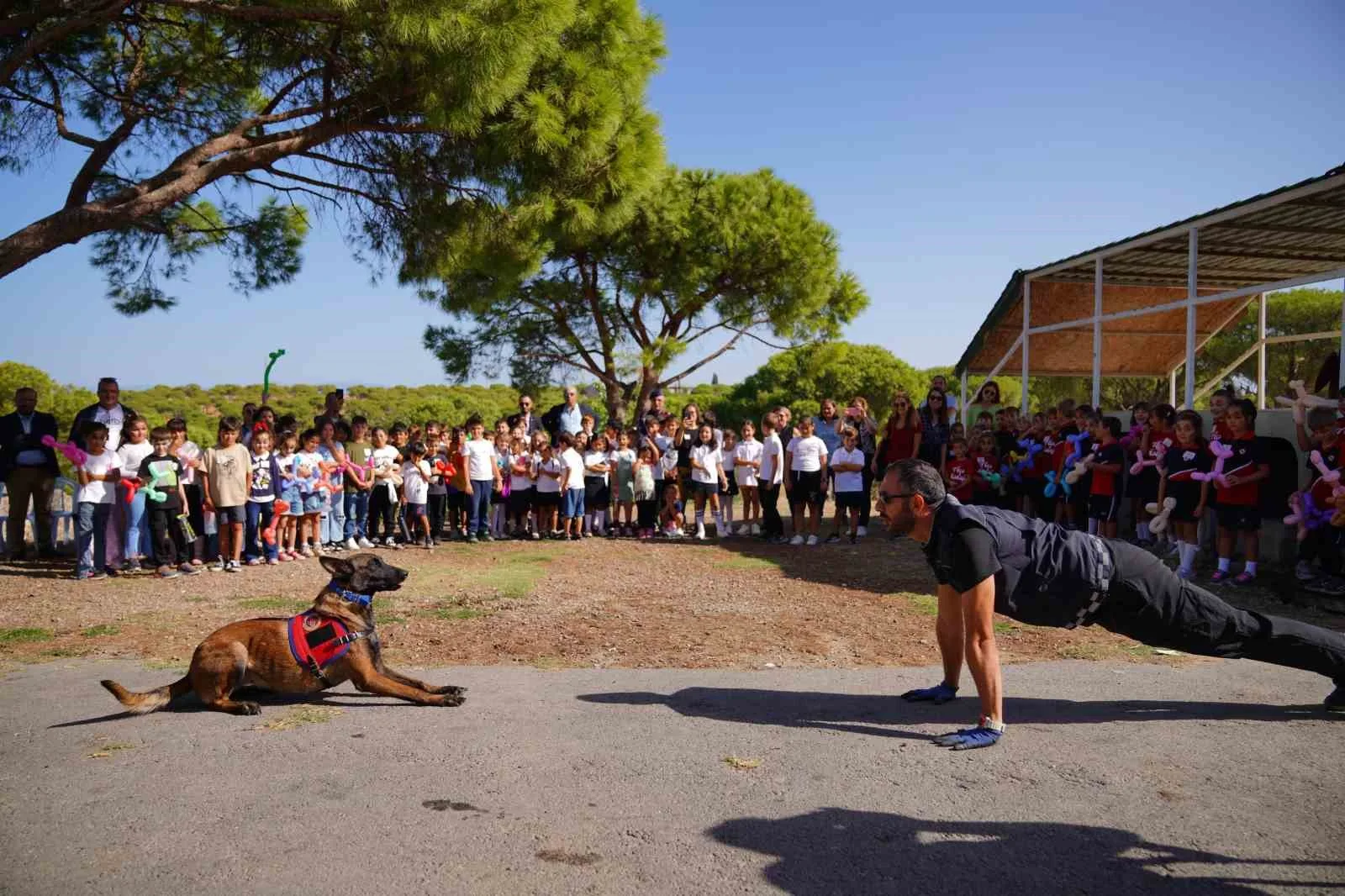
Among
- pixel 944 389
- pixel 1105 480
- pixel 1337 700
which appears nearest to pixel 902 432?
pixel 944 389

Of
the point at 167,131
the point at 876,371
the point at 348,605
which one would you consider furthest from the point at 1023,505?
the point at 876,371

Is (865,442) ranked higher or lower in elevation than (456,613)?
higher

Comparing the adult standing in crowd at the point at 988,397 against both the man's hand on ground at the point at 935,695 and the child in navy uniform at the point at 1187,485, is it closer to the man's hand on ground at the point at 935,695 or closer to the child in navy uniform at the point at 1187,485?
the child in navy uniform at the point at 1187,485

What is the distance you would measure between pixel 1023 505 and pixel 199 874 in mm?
11231

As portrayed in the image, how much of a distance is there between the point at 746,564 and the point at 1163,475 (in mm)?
4732

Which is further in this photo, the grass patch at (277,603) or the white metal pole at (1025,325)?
the white metal pole at (1025,325)

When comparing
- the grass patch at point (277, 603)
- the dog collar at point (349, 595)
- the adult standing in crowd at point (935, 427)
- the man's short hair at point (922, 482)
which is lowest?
the grass patch at point (277, 603)

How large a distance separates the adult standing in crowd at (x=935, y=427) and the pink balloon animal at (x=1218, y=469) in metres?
4.10

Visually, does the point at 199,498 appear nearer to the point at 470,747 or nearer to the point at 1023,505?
the point at 470,747

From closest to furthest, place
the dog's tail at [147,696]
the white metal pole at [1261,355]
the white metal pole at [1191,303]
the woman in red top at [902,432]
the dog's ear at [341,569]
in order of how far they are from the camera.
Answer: the dog's tail at [147,696] → the dog's ear at [341,569] → the white metal pole at [1191,303] → the woman in red top at [902,432] → the white metal pole at [1261,355]

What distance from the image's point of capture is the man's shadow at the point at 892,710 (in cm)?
481

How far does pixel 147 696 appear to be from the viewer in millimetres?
5090

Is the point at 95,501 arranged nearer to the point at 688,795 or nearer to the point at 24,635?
the point at 24,635

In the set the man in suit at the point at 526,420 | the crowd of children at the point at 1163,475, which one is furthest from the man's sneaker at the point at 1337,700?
the man in suit at the point at 526,420
